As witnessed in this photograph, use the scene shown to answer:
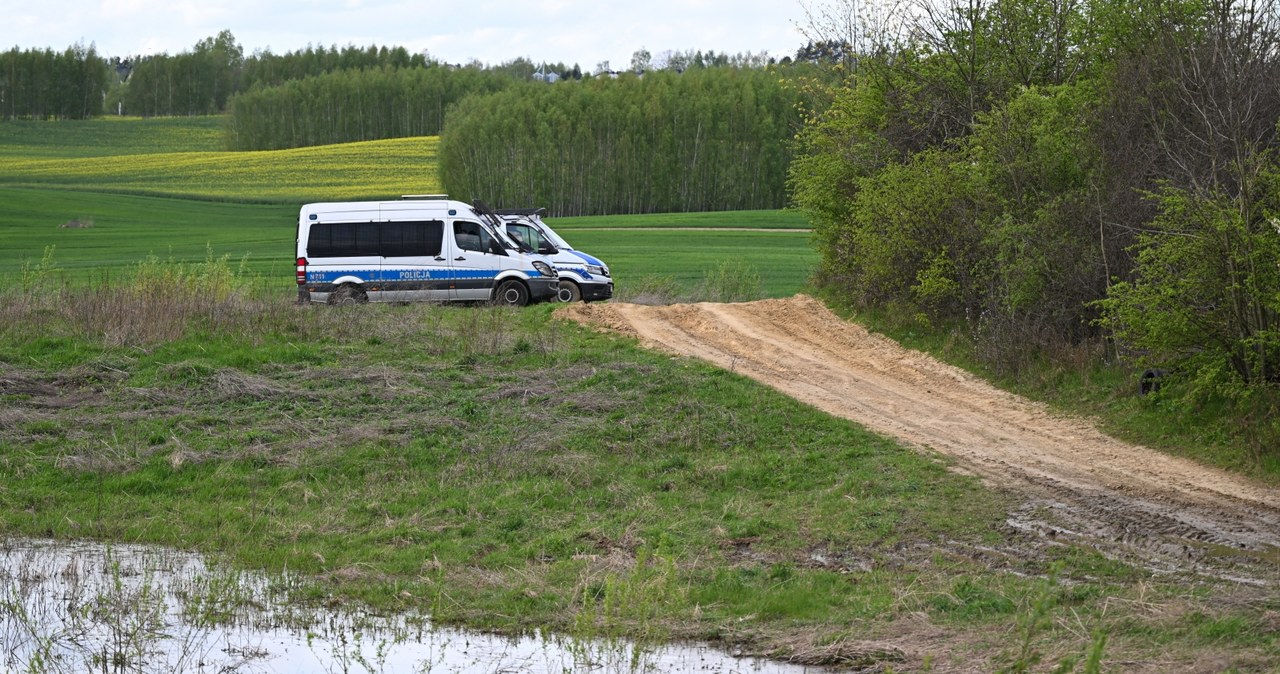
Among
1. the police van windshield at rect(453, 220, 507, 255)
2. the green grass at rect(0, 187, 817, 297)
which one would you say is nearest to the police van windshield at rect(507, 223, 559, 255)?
the police van windshield at rect(453, 220, 507, 255)

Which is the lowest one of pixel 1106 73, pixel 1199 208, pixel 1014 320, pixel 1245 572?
pixel 1245 572

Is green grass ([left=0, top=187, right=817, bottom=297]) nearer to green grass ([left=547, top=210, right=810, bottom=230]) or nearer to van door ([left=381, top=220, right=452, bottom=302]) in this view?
van door ([left=381, top=220, right=452, bottom=302])

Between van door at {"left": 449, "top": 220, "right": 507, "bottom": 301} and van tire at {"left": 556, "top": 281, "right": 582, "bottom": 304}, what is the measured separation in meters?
1.35

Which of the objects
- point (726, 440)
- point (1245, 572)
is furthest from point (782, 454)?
point (1245, 572)

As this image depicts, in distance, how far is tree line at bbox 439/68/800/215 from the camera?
88.2 metres

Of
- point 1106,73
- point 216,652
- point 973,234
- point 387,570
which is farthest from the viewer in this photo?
point 973,234

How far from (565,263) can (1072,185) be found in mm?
11053

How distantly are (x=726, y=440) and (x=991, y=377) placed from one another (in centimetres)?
478

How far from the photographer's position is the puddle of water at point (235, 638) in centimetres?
867

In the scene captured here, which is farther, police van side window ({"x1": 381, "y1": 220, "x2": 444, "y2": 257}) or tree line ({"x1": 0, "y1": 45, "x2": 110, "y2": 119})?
tree line ({"x1": 0, "y1": 45, "x2": 110, "y2": 119})

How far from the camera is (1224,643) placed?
7.89 meters

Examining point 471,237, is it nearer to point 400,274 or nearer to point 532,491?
point 400,274

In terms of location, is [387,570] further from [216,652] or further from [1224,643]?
[1224,643]

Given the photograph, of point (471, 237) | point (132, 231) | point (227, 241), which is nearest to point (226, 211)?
point (132, 231)
